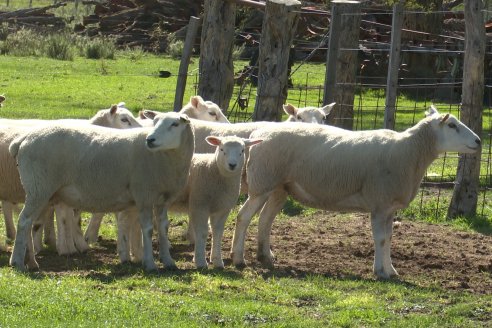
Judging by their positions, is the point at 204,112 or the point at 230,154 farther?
the point at 204,112

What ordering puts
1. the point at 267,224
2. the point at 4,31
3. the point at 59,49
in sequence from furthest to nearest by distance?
the point at 4,31, the point at 59,49, the point at 267,224

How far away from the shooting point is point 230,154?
10484 mm

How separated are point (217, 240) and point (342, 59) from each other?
5537 mm

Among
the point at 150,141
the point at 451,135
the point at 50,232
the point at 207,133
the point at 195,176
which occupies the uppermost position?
the point at 451,135

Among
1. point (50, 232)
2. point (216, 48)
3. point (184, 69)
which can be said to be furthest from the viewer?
point (184, 69)

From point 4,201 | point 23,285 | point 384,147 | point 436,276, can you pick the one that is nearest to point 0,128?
point 4,201

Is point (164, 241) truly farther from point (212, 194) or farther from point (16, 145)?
point (16, 145)

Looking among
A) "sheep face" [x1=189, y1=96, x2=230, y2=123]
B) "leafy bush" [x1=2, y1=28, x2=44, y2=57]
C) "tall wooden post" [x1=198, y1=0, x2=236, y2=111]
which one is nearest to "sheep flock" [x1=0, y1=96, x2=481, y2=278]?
"sheep face" [x1=189, y1=96, x2=230, y2=123]

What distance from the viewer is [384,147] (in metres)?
10.9

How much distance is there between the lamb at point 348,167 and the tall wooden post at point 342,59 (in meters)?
3.65

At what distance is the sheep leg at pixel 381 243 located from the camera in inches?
413

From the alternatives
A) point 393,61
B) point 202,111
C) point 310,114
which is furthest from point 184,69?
point 393,61

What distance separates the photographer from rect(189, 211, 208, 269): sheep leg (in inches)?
412

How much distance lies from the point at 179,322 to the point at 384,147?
3690 millimetres
